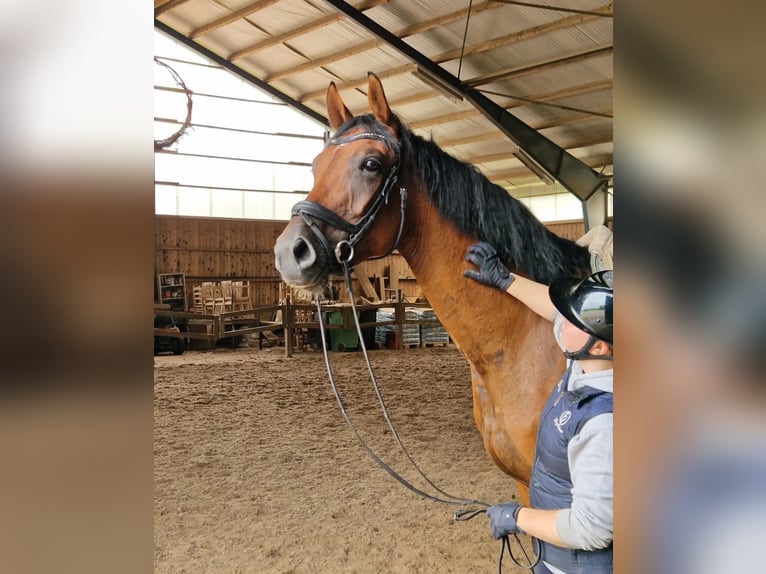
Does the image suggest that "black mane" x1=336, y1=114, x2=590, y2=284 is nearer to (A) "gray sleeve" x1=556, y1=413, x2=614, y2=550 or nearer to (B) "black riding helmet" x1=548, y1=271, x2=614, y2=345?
(B) "black riding helmet" x1=548, y1=271, x2=614, y2=345

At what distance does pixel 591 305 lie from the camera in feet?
3.20

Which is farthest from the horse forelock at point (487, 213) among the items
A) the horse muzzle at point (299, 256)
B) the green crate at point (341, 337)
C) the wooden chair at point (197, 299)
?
the wooden chair at point (197, 299)

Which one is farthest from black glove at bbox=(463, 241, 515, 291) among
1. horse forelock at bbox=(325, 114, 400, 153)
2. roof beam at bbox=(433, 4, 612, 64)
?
roof beam at bbox=(433, 4, 612, 64)

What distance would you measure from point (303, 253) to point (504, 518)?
2.48ft

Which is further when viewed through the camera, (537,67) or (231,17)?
(231,17)

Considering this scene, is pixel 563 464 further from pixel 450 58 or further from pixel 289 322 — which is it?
pixel 289 322

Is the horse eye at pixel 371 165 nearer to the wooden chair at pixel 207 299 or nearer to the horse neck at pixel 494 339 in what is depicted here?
the horse neck at pixel 494 339

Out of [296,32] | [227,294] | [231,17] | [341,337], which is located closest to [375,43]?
[296,32]

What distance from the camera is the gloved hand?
1.04 metres

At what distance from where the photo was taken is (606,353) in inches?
38.7

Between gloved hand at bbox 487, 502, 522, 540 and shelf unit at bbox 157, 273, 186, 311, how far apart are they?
34.3 ft

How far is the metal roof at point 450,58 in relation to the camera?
626 centimetres
